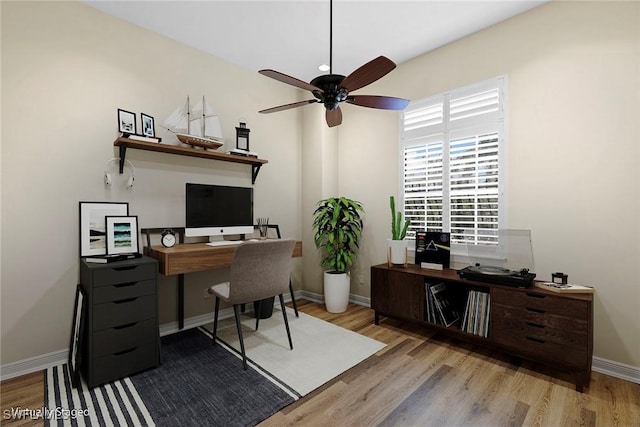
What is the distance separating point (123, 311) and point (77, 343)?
0.37 m

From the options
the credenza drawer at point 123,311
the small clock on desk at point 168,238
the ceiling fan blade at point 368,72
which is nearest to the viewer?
the ceiling fan blade at point 368,72

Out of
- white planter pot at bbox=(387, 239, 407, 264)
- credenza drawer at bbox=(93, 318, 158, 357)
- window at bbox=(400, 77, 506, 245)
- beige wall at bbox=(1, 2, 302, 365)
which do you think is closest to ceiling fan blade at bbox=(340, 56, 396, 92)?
window at bbox=(400, 77, 506, 245)

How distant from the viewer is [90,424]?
1574mm

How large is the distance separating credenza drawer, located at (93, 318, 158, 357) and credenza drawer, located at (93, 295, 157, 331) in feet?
0.11

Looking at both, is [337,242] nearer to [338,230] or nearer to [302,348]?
[338,230]

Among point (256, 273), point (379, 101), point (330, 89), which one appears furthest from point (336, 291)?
point (330, 89)

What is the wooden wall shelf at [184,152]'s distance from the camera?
244 cm

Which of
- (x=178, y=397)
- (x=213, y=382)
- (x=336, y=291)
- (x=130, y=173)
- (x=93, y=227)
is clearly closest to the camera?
(x=178, y=397)

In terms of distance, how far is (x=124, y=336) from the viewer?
6.66 ft

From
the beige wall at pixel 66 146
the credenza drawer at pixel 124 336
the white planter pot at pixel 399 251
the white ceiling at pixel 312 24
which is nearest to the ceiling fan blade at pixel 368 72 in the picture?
the white ceiling at pixel 312 24

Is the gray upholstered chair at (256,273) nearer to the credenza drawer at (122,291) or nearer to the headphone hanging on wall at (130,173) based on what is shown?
the credenza drawer at (122,291)

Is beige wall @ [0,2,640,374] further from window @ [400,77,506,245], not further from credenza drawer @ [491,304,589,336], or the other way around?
credenza drawer @ [491,304,589,336]

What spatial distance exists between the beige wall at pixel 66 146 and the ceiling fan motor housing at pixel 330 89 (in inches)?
66.8

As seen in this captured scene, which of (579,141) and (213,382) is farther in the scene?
(579,141)
